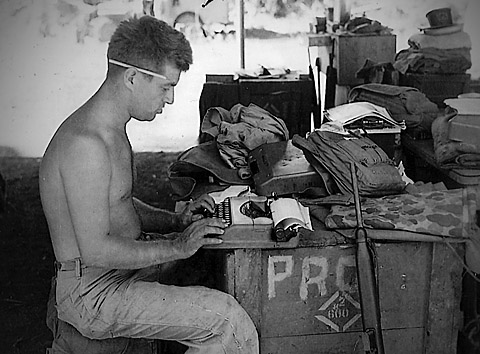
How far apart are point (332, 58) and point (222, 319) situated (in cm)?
427

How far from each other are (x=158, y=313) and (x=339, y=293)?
701 mm

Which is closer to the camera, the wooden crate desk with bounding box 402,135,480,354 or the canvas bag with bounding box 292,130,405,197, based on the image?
the wooden crate desk with bounding box 402,135,480,354

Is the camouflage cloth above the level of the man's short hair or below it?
below

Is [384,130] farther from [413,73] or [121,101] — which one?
[121,101]

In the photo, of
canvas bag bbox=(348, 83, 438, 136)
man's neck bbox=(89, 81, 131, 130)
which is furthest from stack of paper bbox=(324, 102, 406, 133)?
man's neck bbox=(89, 81, 131, 130)

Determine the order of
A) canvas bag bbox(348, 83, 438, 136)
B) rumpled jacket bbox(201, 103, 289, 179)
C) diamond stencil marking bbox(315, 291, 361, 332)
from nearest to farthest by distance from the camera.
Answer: diamond stencil marking bbox(315, 291, 361, 332) → rumpled jacket bbox(201, 103, 289, 179) → canvas bag bbox(348, 83, 438, 136)

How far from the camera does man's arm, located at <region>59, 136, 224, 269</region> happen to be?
2168mm

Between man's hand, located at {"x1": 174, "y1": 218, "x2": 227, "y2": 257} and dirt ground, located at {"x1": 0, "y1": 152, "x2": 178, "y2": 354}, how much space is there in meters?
1.49

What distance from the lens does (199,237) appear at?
226 cm

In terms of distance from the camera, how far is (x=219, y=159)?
3500mm

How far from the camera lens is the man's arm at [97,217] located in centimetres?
217

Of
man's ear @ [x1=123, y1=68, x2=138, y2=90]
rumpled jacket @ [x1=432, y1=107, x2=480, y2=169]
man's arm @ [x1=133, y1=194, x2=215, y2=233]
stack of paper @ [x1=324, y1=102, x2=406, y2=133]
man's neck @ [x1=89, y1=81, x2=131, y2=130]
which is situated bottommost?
man's arm @ [x1=133, y1=194, x2=215, y2=233]

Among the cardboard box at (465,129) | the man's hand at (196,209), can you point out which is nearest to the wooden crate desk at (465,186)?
the cardboard box at (465,129)

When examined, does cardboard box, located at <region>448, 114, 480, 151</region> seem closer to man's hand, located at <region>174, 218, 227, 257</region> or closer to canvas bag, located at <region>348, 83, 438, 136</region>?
canvas bag, located at <region>348, 83, 438, 136</region>
